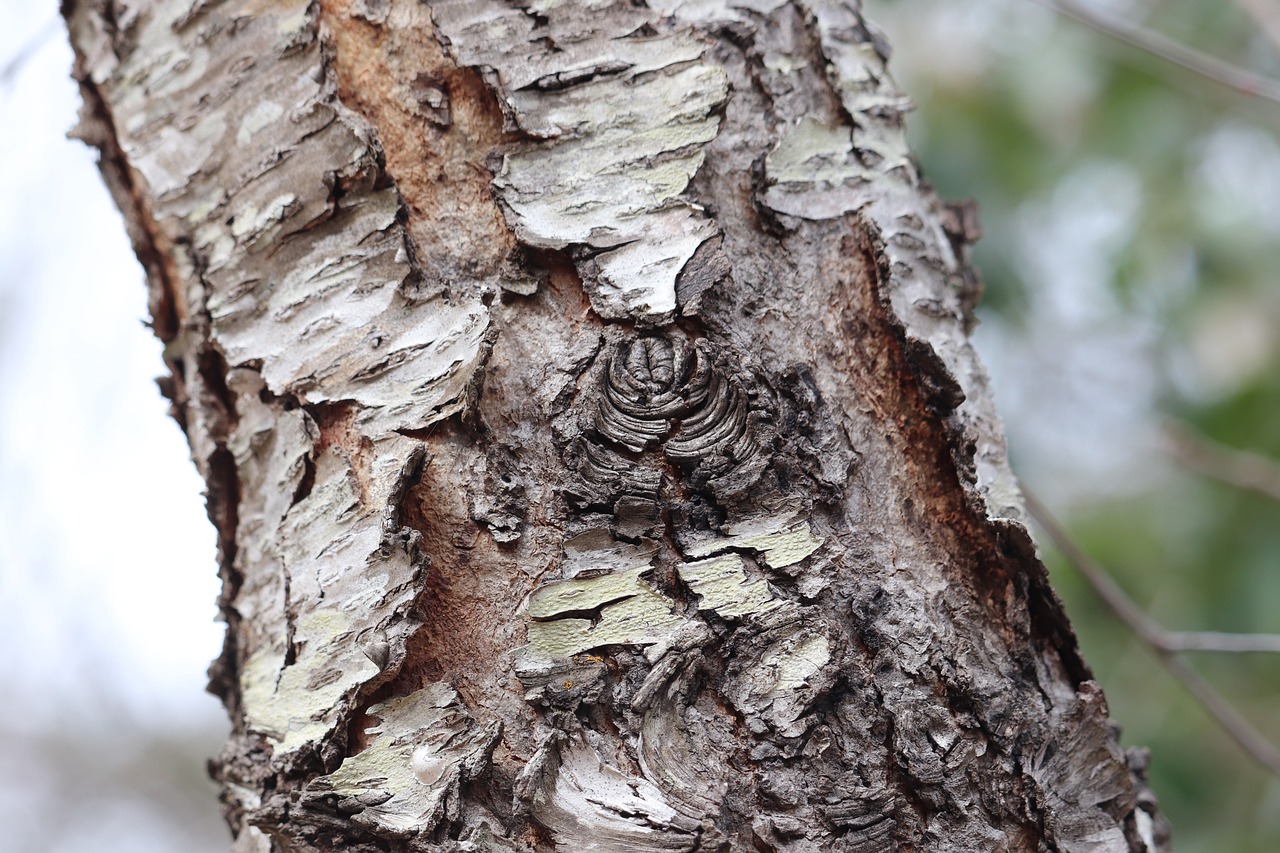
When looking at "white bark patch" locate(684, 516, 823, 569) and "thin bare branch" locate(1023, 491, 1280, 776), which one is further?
"thin bare branch" locate(1023, 491, 1280, 776)

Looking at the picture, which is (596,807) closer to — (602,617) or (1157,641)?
(602,617)

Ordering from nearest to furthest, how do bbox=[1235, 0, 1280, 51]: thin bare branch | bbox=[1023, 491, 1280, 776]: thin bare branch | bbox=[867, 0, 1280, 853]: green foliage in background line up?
bbox=[1023, 491, 1280, 776]: thin bare branch
bbox=[1235, 0, 1280, 51]: thin bare branch
bbox=[867, 0, 1280, 853]: green foliage in background

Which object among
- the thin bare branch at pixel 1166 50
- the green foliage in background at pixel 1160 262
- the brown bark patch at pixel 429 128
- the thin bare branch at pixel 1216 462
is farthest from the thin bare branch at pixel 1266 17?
the brown bark patch at pixel 429 128

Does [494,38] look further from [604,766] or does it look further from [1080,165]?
[1080,165]

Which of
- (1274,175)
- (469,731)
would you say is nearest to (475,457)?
(469,731)

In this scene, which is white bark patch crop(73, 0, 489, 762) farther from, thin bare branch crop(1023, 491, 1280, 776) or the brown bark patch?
thin bare branch crop(1023, 491, 1280, 776)

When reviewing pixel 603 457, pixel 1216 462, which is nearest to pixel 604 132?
pixel 603 457

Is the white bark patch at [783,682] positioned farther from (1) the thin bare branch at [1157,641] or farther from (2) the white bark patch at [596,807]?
(1) the thin bare branch at [1157,641]

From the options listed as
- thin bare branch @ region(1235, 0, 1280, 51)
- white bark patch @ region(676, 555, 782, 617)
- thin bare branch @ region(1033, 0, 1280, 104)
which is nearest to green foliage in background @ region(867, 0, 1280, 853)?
thin bare branch @ region(1235, 0, 1280, 51)
